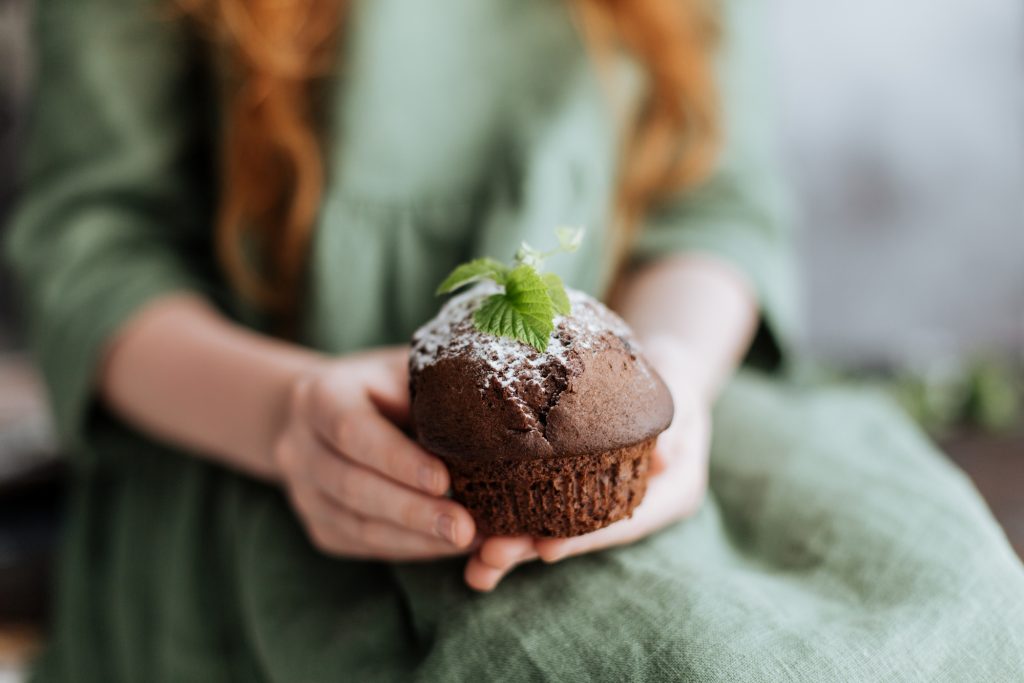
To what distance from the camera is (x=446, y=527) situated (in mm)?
677

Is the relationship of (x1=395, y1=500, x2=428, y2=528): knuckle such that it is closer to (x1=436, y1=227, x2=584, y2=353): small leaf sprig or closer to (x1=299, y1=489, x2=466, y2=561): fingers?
(x1=299, y1=489, x2=466, y2=561): fingers

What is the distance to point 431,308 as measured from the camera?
107 cm

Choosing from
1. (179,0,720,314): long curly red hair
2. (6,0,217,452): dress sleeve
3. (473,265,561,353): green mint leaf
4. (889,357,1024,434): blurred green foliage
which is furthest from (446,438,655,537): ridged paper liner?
(889,357,1024,434): blurred green foliage

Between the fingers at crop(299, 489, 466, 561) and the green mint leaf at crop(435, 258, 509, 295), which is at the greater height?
the green mint leaf at crop(435, 258, 509, 295)

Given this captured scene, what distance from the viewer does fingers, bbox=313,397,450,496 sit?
0.67 meters

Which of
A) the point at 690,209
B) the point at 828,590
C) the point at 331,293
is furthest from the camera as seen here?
the point at 690,209

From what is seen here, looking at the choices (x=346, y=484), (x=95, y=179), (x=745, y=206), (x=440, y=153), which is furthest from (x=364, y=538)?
(x=745, y=206)

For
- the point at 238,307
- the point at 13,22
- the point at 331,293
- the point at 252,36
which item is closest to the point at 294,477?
the point at 331,293

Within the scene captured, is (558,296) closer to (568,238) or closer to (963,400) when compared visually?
(568,238)

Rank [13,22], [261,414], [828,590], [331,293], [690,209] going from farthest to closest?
[13,22]
[690,209]
[331,293]
[261,414]
[828,590]

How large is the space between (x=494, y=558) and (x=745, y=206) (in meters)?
0.81

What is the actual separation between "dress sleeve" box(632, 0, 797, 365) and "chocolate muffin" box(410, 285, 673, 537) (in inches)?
22.0

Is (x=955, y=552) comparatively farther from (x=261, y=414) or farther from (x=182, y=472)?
(x=182, y=472)

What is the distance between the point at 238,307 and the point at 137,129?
282mm
